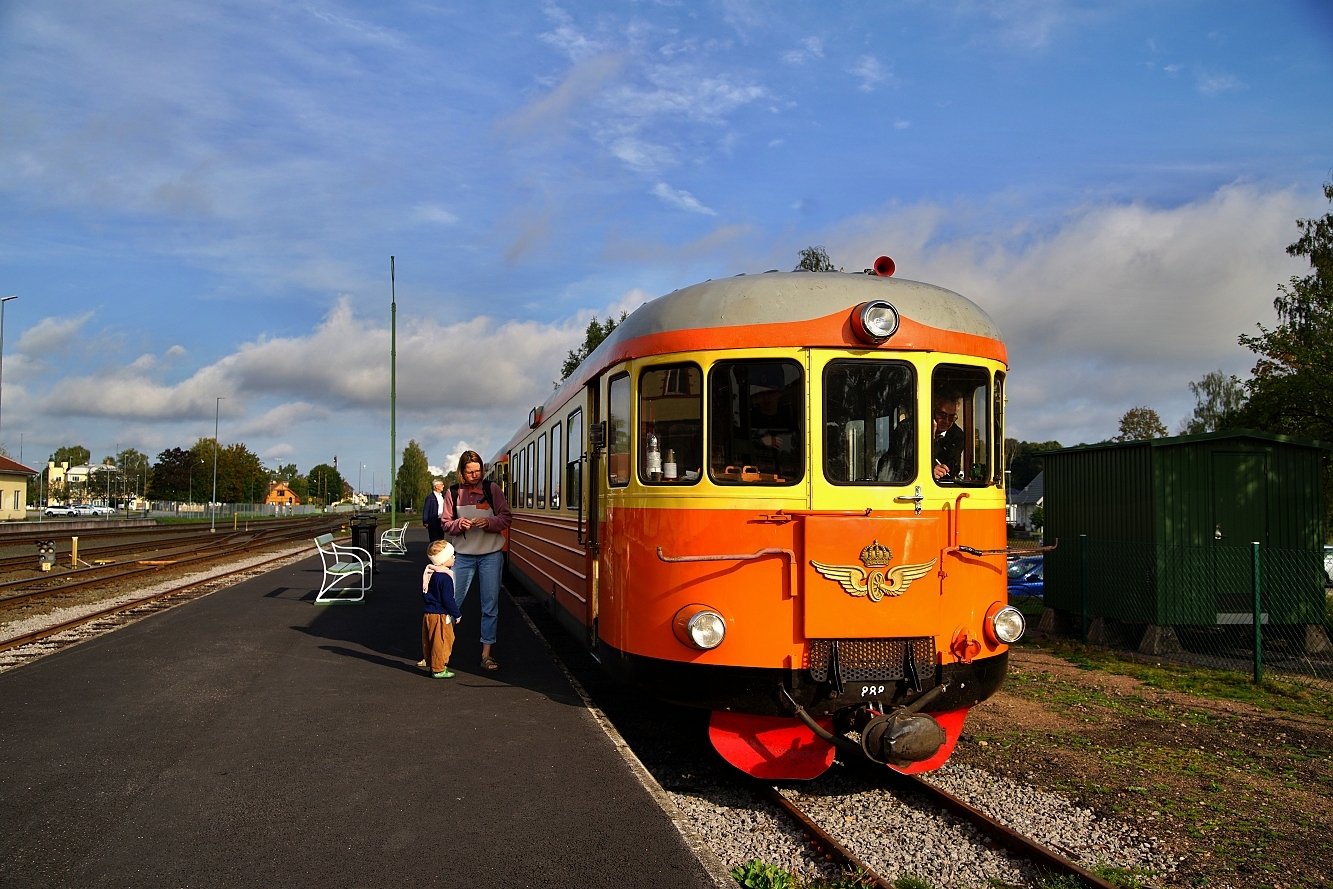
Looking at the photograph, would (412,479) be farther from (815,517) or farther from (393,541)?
(815,517)

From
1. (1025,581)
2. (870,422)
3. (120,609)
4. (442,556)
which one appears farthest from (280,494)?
(870,422)

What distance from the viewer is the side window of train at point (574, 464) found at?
7871mm

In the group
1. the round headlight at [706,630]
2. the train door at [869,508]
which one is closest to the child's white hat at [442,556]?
the round headlight at [706,630]

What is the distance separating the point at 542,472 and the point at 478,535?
2066 mm

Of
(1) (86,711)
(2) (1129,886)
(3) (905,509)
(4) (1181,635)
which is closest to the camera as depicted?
(2) (1129,886)

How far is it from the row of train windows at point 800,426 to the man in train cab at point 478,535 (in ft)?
10.6

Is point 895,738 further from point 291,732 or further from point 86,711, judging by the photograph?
point 86,711

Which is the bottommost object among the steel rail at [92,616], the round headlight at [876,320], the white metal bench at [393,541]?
the steel rail at [92,616]

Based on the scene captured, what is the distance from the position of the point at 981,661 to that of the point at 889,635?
0.68m

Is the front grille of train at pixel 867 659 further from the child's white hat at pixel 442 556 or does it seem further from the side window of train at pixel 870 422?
the child's white hat at pixel 442 556

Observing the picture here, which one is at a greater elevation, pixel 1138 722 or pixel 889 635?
pixel 889 635

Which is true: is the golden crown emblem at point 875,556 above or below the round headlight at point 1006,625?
above

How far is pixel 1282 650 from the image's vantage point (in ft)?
36.8

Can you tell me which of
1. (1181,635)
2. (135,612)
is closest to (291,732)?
(135,612)
